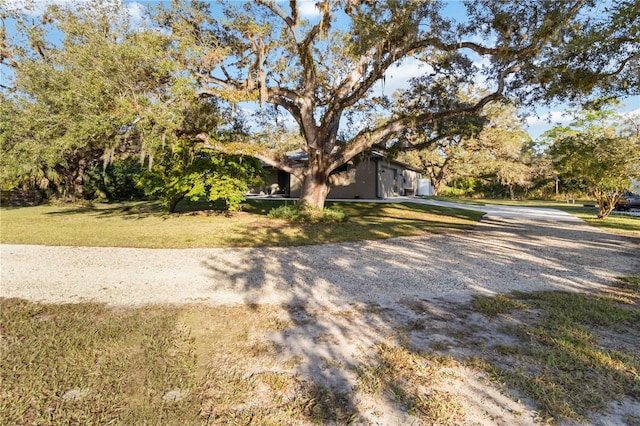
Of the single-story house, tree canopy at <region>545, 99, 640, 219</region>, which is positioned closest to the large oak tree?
tree canopy at <region>545, 99, 640, 219</region>

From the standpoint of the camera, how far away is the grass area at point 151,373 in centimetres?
191

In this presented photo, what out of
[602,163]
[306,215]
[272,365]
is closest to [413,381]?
[272,365]

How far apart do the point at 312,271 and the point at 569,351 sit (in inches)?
134

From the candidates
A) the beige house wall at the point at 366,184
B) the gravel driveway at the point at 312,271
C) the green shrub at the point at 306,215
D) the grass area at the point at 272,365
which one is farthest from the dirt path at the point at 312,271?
the beige house wall at the point at 366,184

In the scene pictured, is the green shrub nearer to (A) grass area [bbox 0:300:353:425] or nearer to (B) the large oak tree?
(B) the large oak tree

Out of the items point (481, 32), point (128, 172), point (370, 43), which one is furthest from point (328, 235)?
point (128, 172)

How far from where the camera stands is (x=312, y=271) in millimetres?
5246

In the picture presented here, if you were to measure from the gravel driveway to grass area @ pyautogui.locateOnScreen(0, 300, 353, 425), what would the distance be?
0.68 meters

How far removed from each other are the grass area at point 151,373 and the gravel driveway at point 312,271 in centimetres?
68

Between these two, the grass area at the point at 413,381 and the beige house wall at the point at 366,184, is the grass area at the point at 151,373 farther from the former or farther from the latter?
the beige house wall at the point at 366,184

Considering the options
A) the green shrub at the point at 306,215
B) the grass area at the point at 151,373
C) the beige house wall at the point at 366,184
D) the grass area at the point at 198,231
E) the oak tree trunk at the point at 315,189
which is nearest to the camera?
the grass area at the point at 151,373

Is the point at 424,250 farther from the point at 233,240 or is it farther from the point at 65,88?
the point at 65,88

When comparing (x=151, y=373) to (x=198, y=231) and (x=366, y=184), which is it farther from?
(x=366, y=184)

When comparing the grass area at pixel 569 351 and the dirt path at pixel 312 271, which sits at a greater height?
the dirt path at pixel 312 271
